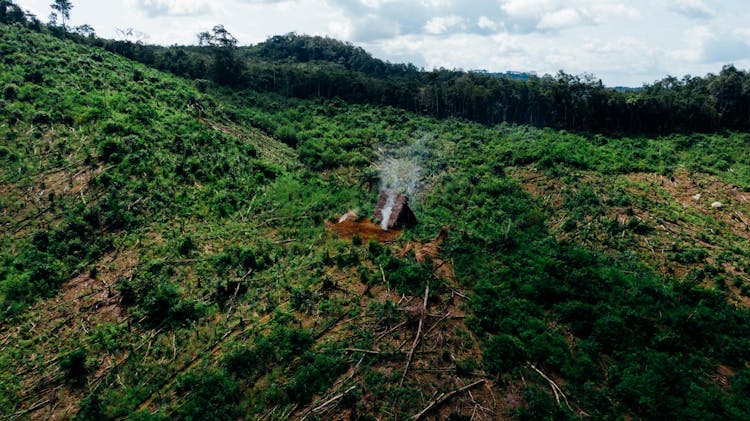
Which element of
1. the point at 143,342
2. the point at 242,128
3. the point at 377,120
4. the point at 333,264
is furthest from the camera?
the point at 377,120

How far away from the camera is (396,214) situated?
1862cm

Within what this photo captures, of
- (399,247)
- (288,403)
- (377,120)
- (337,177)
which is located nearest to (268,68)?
(377,120)

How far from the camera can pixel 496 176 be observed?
1005 inches

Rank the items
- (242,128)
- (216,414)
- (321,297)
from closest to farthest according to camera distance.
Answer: (216,414) → (321,297) → (242,128)

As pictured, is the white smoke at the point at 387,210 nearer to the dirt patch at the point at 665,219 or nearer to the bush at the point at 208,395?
the dirt patch at the point at 665,219

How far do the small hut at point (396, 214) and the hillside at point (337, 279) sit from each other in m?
0.73

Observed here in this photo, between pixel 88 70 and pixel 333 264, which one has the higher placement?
pixel 88 70

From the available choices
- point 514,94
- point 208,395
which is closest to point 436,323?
point 208,395

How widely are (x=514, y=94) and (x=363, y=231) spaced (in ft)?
105

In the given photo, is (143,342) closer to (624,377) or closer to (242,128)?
(624,377)

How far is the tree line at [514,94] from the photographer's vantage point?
122 feet

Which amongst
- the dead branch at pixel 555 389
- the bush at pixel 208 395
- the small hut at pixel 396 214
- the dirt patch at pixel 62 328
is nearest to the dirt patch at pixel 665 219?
the small hut at pixel 396 214

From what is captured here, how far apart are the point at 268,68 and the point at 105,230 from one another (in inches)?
1441

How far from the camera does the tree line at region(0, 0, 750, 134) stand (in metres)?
37.1
